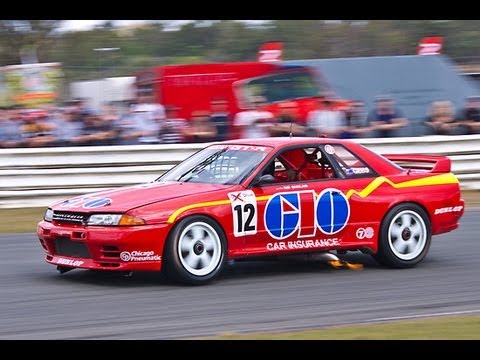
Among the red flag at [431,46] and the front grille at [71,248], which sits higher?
the red flag at [431,46]

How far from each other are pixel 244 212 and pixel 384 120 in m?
9.07

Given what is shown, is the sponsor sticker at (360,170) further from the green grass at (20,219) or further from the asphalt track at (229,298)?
the green grass at (20,219)

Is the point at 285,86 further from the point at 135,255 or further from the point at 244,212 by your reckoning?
the point at 135,255

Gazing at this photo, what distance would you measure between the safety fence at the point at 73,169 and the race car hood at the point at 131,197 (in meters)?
6.15

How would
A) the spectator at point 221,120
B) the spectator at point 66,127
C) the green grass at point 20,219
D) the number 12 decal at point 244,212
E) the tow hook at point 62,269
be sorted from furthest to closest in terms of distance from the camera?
the spectator at point 221,120 → the spectator at point 66,127 → the green grass at point 20,219 → the tow hook at point 62,269 → the number 12 decal at point 244,212

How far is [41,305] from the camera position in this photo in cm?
819

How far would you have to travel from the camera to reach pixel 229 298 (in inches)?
334

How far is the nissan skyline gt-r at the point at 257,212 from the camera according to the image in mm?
8852

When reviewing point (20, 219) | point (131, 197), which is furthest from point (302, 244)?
point (20, 219)

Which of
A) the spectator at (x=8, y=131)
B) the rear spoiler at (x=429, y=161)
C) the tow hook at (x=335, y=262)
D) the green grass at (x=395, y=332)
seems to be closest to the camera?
the green grass at (x=395, y=332)

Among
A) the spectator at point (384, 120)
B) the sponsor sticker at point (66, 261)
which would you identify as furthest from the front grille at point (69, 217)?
the spectator at point (384, 120)

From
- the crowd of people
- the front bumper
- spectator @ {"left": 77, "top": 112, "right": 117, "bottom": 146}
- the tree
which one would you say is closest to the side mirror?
the front bumper

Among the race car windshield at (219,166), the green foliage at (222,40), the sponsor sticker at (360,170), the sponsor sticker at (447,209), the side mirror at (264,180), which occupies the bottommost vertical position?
the sponsor sticker at (447,209)
